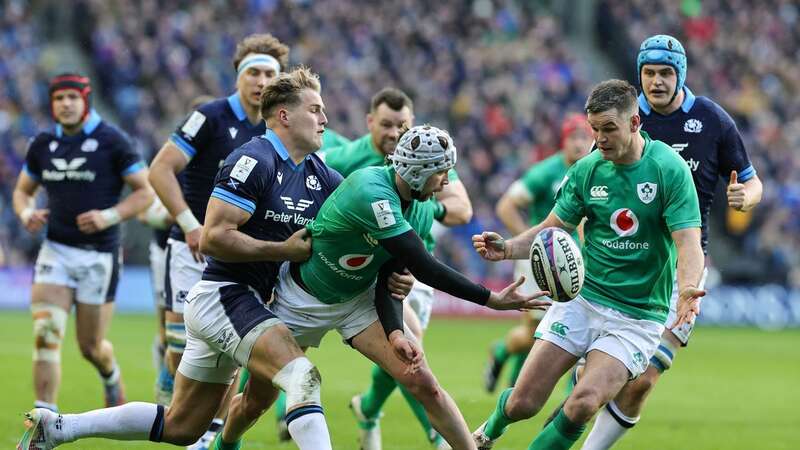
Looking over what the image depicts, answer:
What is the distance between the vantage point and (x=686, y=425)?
11711 mm

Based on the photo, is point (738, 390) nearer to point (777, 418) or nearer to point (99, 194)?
point (777, 418)

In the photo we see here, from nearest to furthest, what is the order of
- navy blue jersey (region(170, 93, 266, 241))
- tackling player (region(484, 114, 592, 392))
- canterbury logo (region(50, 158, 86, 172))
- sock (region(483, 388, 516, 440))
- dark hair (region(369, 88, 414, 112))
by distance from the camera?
sock (region(483, 388, 516, 440)) → navy blue jersey (region(170, 93, 266, 241)) → dark hair (region(369, 88, 414, 112)) → canterbury logo (region(50, 158, 86, 172)) → tackling player (region(484, 114, 592, 392))

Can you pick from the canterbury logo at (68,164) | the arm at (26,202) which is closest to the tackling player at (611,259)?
the canterbury logo at (68,164)

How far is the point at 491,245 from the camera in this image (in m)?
7.48

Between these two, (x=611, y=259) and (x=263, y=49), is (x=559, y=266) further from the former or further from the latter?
(x=263, y=49)

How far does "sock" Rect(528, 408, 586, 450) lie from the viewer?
7242 millimetres

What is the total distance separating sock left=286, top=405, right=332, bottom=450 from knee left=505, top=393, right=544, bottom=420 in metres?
1.45

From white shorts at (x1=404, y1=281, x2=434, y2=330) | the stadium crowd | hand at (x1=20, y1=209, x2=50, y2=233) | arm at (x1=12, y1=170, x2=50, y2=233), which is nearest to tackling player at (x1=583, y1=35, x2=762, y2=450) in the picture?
white shorts at (x1=404, y1=281, x2=434, y2=330)

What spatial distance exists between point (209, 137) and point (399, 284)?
2.74 meters

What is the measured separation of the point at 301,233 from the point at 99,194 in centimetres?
431

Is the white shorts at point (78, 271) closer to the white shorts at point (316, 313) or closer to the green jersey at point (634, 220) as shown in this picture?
the white shorts at point (316, 313)

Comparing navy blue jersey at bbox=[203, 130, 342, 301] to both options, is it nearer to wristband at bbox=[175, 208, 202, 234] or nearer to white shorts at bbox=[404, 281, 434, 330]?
wristband at bbox=[175, 208, 202, 234]

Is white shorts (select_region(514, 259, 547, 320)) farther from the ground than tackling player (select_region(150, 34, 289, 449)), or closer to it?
closer to it

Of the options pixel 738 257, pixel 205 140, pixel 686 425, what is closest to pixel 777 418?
pixel 686 425
